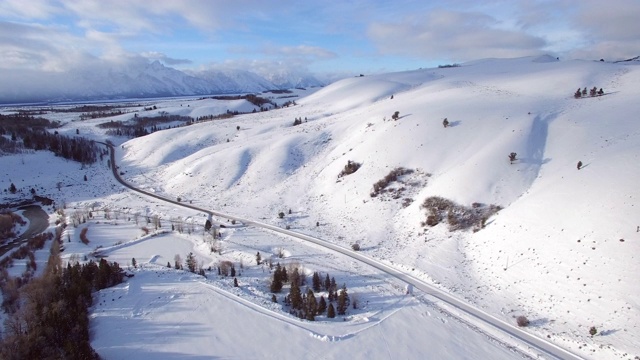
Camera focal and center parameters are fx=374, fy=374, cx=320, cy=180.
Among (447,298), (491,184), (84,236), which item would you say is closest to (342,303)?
(447,298)

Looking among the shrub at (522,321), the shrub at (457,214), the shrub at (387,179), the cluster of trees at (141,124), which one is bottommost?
the shrub at (522,321)

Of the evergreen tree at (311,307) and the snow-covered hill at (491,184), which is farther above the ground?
the snow-covered hill at (491,184)

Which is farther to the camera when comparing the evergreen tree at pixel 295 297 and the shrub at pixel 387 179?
the shrub at pixel 387 179

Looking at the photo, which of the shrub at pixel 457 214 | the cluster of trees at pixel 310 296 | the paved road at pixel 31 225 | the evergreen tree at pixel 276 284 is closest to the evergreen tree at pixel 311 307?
the cluster of trees at pixel 310 296

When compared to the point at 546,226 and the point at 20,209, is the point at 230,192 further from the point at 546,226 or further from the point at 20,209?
the point at 546,226

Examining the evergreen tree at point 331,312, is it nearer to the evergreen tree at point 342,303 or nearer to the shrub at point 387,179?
the evergreen tree at point 342,303

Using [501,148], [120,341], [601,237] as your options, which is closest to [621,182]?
[601,237]
